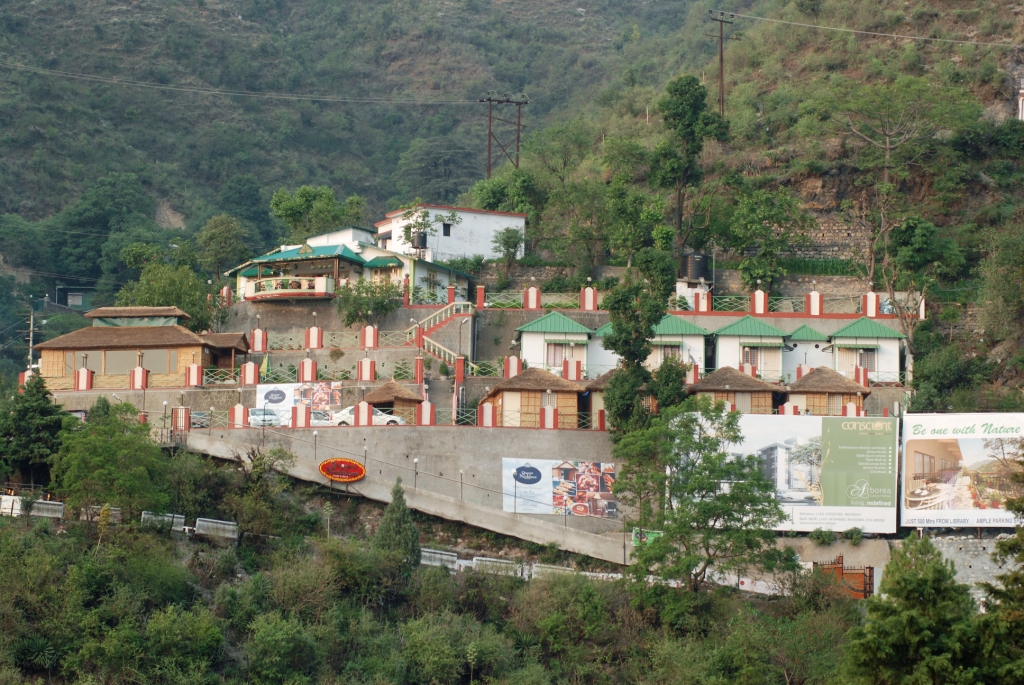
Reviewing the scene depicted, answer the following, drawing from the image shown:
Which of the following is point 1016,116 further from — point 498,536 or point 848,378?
point 498,536

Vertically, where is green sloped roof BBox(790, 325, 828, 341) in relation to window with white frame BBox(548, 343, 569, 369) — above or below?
above

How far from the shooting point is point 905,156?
7225 centimetres

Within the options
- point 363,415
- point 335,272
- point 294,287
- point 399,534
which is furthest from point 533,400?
point 294,287

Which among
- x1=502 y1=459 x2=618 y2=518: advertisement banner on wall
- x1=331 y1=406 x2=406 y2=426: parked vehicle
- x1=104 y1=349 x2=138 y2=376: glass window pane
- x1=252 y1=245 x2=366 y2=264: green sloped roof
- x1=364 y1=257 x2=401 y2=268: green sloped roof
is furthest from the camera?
x1=364 y1=257 x2=401 y2=268: green sloped roof

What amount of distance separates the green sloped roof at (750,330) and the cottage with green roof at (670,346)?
2.57 feet

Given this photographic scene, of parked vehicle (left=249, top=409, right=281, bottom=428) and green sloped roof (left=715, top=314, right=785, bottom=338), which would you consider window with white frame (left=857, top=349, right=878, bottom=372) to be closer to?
green sloped roof (left=715, top=314, right=785, bottom=338)

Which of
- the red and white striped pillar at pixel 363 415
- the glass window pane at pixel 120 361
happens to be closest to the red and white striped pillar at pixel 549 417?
the red and white striped pillar at pixel 363 415

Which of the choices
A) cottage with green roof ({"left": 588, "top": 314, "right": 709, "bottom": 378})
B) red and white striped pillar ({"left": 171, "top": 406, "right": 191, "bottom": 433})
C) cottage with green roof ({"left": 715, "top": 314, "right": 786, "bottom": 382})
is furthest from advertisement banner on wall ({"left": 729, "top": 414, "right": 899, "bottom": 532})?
red and white striped pillar ({"left": 171, "top": 406, "right": 191, "bottom": 433})

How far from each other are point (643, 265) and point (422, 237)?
1071cm

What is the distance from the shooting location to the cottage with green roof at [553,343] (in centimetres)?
6209

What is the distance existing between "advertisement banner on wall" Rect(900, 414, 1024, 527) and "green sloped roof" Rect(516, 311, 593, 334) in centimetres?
1364

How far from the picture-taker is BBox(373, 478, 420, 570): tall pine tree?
50.3m

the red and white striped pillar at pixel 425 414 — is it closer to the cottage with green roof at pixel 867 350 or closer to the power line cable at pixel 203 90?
the cottage with green roof at pixel 867 350

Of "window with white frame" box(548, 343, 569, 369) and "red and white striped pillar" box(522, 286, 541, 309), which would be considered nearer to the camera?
"window with white frame" box(548, 343, 569, 369)
